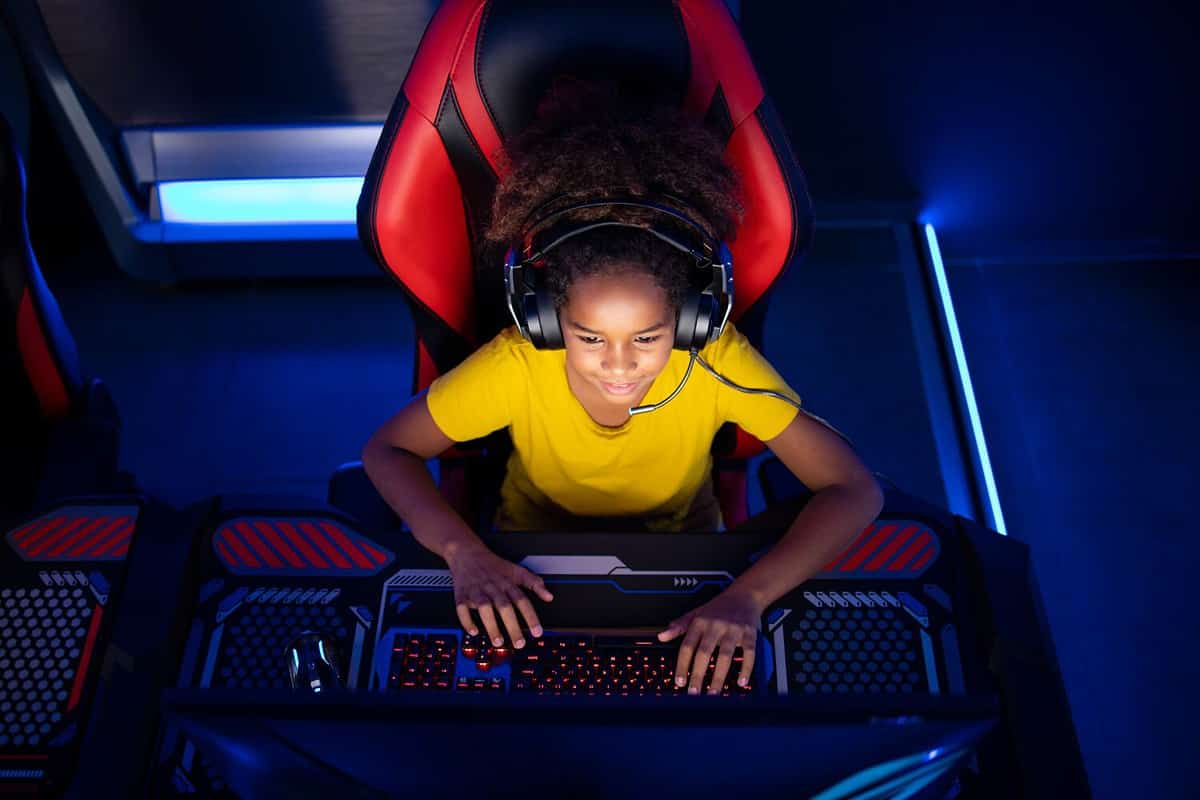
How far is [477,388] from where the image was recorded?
42.0 inches

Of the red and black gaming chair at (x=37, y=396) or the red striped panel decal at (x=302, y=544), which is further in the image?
the red and black gaming chair at (x=37, y=396)

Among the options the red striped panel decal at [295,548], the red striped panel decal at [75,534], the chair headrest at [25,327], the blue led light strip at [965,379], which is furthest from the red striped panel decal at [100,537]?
the blue led light strip at [965,379]

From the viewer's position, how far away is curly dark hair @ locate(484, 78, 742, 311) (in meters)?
0.93

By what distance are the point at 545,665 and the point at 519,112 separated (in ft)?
1.99

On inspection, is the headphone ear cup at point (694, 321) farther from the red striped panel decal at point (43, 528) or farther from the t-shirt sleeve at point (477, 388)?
the red striped panel decal at point (43, 528)

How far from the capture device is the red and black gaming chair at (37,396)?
116 cm

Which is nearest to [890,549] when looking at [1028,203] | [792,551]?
[792,551]

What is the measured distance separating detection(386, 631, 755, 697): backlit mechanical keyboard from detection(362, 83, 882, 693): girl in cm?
2

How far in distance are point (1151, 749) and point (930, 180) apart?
4.02ft

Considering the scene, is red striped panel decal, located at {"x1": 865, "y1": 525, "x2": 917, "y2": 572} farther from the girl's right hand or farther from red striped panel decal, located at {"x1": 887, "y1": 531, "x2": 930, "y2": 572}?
the girl's right hand

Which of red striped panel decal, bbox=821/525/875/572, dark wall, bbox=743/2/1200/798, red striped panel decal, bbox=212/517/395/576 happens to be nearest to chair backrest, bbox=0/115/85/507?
red striped panel decal, bbox=212/517/395/576

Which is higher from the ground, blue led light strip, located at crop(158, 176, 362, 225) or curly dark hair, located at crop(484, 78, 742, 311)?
blue led light strip, located at crop(158, 176, 362, 225)

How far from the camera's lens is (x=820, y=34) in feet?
5.60

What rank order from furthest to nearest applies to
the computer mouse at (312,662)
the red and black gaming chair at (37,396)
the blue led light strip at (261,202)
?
the blue led light strip at (261,202) < the red and black gaming chair at (37,396) < the computer mouse at (312,662)
